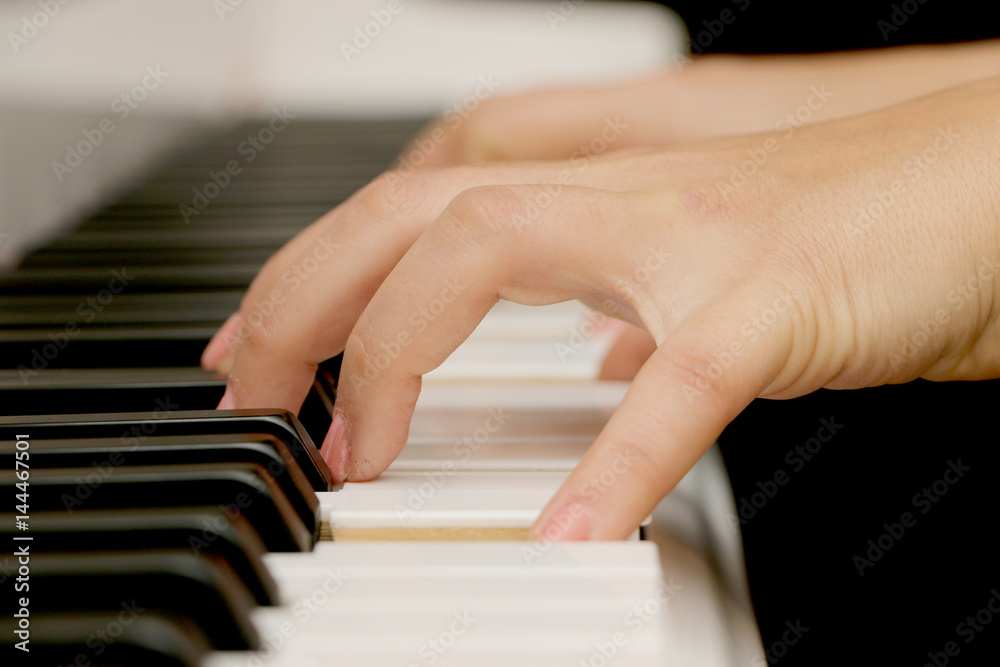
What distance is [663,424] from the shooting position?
19.5 inches

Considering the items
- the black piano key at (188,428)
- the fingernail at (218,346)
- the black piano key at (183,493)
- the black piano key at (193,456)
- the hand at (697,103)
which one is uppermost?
the hand at (697,103)

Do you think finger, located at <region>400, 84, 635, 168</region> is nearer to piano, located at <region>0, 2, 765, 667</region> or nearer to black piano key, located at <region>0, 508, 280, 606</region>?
piano, located at <region>0, 2, 765, 667</region>

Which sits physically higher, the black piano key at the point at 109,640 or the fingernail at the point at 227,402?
the fingernail at the point at 227,402

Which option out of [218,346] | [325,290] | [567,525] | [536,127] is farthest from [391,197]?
[536,127]

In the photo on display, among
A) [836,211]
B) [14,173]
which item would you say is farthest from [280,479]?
[14,173]

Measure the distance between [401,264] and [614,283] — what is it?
15 cm

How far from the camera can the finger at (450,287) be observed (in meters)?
0.56

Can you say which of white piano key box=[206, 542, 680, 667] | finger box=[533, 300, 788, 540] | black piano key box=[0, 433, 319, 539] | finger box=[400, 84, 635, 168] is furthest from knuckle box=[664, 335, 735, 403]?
finger box=[400, 84, 635, 168]

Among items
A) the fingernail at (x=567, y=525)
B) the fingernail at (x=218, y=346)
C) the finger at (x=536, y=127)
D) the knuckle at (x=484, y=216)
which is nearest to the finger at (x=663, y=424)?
the fingernail at (x=567, y=525)

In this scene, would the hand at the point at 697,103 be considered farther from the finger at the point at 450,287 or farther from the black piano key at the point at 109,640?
the black piano key at the point at 109,640

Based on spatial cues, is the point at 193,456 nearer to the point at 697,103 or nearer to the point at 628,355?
the point at 628,355

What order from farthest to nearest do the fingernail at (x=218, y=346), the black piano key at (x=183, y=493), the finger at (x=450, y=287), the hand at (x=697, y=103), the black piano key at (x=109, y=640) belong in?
1. the hand at (x=697, y=103)
2. the fingernail at (x=218, y=346)
3. the finger at (x=450, y=287)
4. the black piano key at (x=183, y=493)
5. the black piano key at (x=109, y=640)

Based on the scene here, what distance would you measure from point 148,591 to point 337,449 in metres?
0.21

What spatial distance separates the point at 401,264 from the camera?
0.60m
